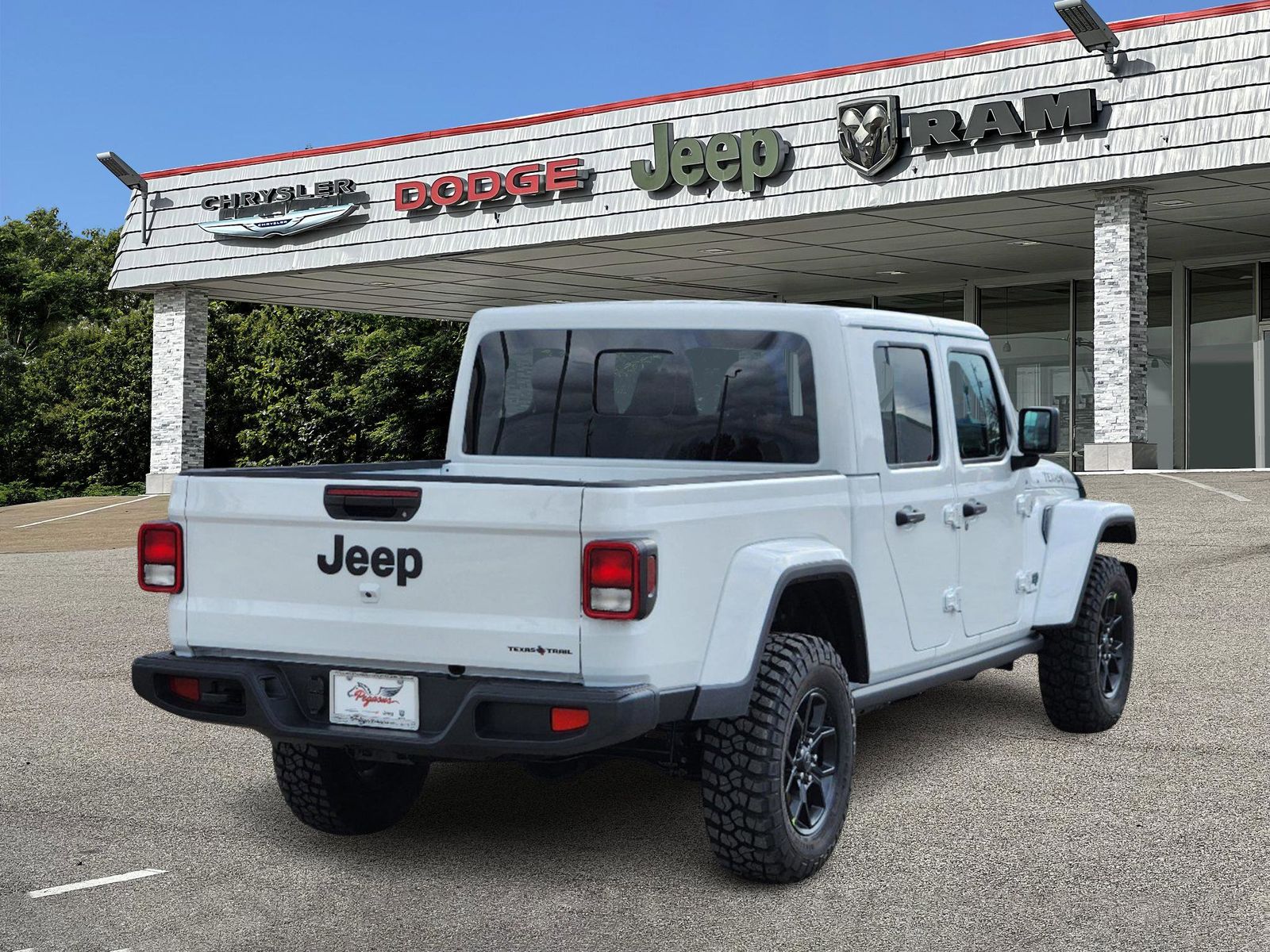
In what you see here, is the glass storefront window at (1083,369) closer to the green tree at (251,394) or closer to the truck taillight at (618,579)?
the green tree at (251,394)

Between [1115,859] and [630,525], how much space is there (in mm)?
2174

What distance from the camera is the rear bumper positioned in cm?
447

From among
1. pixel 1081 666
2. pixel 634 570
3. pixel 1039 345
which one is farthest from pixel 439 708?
pixel 1039 345

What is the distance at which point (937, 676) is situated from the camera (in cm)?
612

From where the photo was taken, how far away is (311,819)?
18.8 ft

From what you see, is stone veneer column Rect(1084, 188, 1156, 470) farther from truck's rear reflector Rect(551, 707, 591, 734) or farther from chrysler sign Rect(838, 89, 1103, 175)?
truck's rear reflector Rect(551, 707, 591, 734)

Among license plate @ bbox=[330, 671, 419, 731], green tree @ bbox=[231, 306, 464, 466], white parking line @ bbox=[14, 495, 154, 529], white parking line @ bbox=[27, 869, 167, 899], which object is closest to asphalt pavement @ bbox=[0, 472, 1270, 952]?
white parking line @ bbox=[27, 869, 167, 899]

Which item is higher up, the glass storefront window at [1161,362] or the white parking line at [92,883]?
the glass storefront window at [1161,362]

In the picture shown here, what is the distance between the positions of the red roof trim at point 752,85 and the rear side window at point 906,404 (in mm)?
15464

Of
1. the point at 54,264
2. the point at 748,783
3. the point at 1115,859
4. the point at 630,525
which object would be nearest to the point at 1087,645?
the point at 1115,859

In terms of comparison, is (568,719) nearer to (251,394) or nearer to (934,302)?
(934,302)

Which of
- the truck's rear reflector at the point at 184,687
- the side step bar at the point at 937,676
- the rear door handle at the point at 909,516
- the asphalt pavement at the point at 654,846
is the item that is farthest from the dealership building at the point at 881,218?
the truck's rear reflector at the point at 184,687

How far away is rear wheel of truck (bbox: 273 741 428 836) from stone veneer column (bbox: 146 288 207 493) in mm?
27875

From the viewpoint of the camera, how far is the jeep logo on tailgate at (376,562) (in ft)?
15.7
